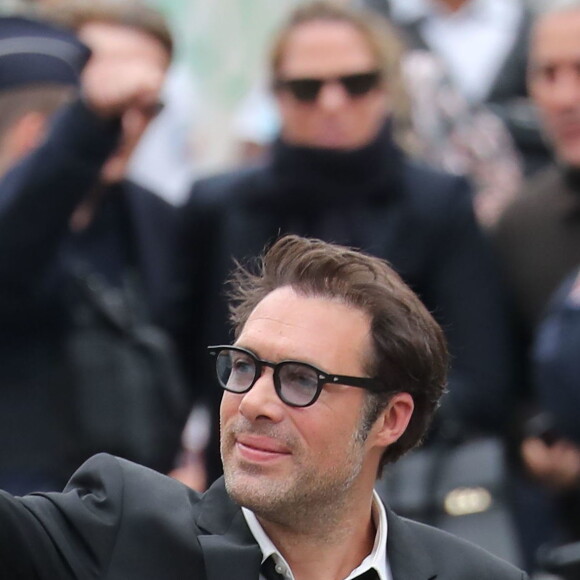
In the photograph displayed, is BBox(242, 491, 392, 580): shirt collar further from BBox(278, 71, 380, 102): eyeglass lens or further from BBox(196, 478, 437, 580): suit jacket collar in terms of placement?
BBox(278, 71, 380, 102): eyeglass lens

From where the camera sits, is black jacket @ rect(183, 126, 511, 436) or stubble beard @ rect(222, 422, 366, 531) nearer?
stubble beard @ rect(222, 422, 366, 531)

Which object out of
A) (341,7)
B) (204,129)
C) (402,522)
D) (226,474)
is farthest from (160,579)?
(204,129)

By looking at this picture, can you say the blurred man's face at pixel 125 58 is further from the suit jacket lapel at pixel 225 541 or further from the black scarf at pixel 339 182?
the suit jacket lapel at pixel 225 541

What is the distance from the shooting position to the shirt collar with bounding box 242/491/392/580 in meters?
3.49

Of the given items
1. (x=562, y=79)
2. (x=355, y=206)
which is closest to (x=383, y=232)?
(x=355, y=206)

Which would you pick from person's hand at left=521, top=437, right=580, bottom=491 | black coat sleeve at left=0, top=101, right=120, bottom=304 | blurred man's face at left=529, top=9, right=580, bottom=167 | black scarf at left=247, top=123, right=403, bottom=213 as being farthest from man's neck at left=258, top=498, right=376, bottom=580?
blurred man's face at left=529, top=9, right=580, bottom=167

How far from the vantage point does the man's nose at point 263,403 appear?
136 inches

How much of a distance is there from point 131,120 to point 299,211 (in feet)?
2.03

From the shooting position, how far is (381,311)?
145 inches

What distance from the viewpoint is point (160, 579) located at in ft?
10.9

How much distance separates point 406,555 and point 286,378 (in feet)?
1.55

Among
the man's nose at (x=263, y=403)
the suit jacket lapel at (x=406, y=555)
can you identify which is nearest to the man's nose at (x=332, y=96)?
the suit jacket lapel at (x=406, y=555)

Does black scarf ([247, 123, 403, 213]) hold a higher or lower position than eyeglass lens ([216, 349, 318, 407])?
lower

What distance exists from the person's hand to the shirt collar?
63.8 inches
